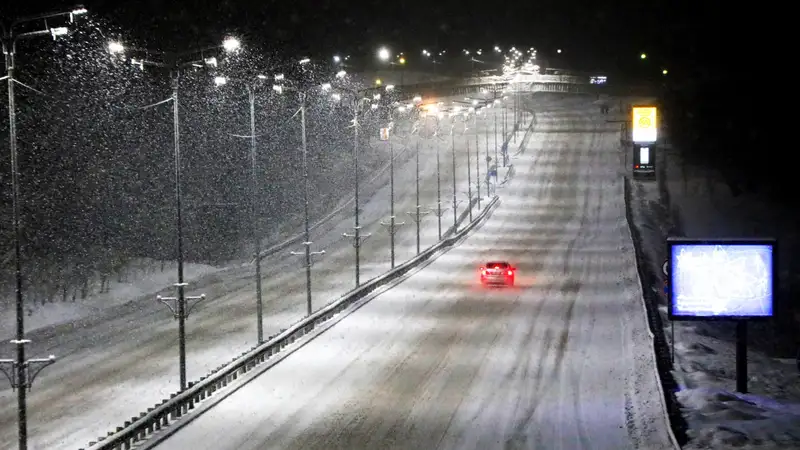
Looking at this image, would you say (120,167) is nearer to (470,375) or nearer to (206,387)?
(470,375)

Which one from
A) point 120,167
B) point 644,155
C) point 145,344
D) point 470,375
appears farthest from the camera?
point 120,167

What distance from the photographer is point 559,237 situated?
257ft

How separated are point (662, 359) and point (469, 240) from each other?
4488 centimetres

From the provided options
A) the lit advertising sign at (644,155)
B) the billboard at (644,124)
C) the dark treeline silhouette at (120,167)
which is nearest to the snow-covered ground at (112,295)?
the dark treeline silhouette at (120,167)

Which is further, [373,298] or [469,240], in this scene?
[469,240]

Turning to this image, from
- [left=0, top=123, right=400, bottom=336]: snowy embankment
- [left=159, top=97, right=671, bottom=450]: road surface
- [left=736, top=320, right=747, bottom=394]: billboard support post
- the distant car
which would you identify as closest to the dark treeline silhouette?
[left=0, top=123, right=400, bottom=336]: snowy embankment

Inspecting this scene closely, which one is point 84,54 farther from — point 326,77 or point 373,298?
point 326,77

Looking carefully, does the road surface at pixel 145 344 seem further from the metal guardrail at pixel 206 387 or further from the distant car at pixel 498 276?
the distant car at pixel 498 276

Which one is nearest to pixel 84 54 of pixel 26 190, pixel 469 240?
pixel 26 190

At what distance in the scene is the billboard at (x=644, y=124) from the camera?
191 ft

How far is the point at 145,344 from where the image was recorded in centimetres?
3953

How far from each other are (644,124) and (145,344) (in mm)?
32303

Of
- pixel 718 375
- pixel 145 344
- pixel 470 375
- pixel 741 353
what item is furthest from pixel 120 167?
pixel 741 353

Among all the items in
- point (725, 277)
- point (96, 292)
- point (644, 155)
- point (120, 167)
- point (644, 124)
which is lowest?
point (96, 292)
